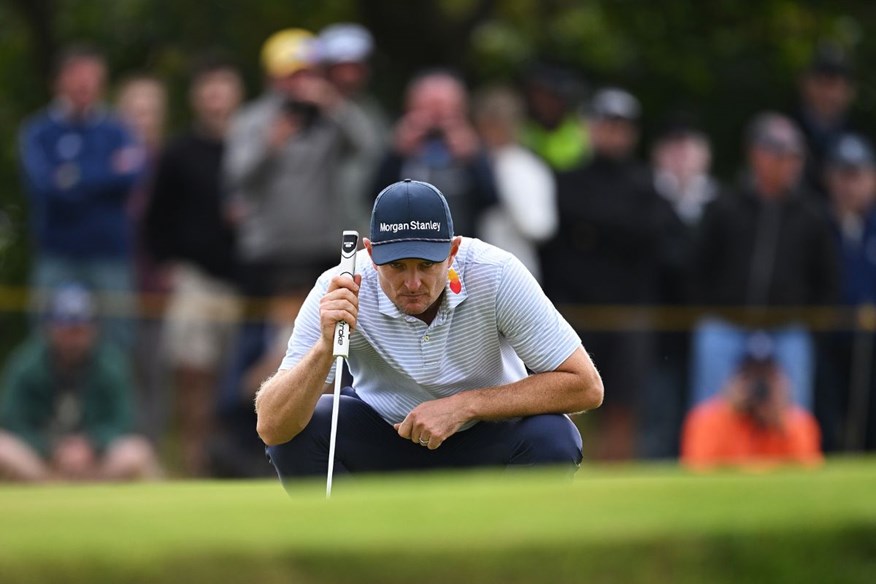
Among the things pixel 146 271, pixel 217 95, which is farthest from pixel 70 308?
pixel 217 95

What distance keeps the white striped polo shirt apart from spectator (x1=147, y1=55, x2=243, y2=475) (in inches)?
208

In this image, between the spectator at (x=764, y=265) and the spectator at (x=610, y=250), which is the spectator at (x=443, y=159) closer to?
the spectator at (x=610, y=250)

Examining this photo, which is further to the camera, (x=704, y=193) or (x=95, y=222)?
(x=704, y=193)

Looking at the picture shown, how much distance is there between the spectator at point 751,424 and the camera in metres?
12.2

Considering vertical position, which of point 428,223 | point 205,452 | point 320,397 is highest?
point 428,223

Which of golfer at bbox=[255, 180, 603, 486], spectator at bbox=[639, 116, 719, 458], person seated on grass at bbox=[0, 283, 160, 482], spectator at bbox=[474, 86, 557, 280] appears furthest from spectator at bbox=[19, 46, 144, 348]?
golfer at bbox=[255, 180, 603, 486]

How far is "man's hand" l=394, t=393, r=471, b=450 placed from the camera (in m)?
6.83

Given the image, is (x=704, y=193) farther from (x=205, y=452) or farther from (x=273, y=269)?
(x=205, y=452)

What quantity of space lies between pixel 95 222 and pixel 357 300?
5.85 meters

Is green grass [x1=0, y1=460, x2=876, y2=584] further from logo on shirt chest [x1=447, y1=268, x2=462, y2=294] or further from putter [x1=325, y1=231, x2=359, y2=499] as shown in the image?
logo on shirt chest [x1=447, y1=268, x2=462, y2=294]

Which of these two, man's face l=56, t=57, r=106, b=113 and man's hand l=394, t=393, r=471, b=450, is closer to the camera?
man's hand l=394, t=393, r=471, b=450

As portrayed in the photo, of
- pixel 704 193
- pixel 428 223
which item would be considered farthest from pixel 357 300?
pixel 704 193

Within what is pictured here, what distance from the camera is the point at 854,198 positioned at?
13.3 m

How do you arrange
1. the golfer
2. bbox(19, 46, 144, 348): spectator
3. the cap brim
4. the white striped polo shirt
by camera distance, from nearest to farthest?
the cap brim < the golfer < the white striped polo shirt < bbox(19, 46, 144, 348): spectator
